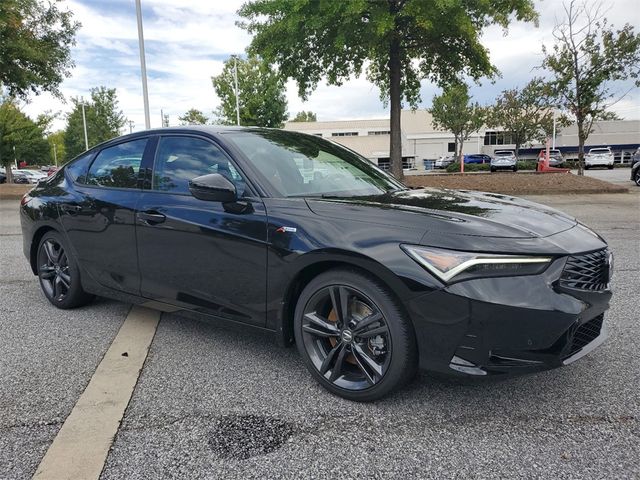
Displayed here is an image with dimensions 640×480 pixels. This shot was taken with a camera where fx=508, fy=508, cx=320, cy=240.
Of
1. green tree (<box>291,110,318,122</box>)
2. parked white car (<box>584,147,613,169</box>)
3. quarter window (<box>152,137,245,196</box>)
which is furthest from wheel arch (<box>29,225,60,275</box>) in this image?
green tree (<box>291,110,318,122</box>)

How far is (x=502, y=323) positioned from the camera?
7.66ft

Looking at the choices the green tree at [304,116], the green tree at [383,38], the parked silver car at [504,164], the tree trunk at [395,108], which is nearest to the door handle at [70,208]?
the green tree at [383,38]

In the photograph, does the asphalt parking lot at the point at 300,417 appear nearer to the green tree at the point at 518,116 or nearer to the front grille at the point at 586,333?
the front grille at the point at 586,333

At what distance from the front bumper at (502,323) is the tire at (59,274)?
3150 millimetres

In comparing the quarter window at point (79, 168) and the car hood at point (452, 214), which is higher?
the quarter window at point (79, 168)

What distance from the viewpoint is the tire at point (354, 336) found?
257cm

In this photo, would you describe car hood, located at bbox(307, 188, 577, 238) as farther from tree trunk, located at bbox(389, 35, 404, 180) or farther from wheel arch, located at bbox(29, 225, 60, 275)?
tree trunk, located at bbox(389, 35, 404, 180)

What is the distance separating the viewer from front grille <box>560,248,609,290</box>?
2.47 metres

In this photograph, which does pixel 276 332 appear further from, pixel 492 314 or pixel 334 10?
pixel 334 10

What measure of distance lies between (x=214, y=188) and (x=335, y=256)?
0.87 m

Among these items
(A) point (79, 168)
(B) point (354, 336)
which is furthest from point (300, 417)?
(A) point (79, 168)

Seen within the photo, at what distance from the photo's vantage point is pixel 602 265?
271 cm

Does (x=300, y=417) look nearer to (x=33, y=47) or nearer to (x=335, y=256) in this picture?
(x=335, y=256)

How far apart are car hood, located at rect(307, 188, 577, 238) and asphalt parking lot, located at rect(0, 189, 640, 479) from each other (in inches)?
37.3
